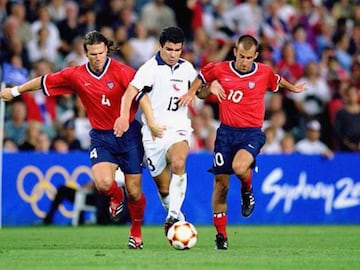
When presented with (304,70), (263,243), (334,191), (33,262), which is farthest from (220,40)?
(33,262)

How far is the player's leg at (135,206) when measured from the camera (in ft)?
47.8

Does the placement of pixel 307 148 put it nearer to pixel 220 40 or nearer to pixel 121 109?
pixel 220 40

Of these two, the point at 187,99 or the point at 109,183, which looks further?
the point at 187,99

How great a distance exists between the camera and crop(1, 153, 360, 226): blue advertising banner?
2102cm

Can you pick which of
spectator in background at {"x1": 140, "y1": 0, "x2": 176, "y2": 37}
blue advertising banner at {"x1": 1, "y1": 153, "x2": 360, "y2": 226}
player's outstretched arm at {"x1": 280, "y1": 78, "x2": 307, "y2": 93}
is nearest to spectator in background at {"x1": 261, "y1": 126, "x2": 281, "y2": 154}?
blue advertising banner at {"x1": 1, "y1": 153, "x2": 360, "y2": 226}

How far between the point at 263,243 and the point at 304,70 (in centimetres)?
962

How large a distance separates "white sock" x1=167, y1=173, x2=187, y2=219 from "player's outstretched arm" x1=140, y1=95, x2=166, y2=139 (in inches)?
22.2

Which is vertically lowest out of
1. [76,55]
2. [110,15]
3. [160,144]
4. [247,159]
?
[247,159]

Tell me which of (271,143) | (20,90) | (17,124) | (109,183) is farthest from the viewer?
(271,143)

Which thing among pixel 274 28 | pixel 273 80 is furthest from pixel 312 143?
pixel 273 80

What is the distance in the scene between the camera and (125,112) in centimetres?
1405

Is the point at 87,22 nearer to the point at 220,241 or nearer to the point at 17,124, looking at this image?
the point at 17,124

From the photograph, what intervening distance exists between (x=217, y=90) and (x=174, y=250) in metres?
2.02

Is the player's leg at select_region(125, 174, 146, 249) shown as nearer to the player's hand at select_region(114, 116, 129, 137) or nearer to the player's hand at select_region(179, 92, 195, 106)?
the player's hand at select_region(114, 116, 129, 137)
